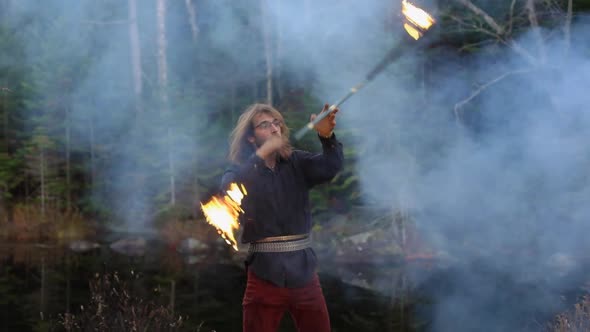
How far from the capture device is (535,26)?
10.0 metres

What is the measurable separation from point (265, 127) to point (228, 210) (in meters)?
0.52

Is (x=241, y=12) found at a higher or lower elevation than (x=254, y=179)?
higher

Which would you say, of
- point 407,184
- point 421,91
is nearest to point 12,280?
point 407,184

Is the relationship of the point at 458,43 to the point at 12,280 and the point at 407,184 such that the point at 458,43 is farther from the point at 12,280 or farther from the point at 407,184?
the point at 12,280

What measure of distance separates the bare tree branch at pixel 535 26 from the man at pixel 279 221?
766 centimetres

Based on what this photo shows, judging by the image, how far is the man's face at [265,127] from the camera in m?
3.21

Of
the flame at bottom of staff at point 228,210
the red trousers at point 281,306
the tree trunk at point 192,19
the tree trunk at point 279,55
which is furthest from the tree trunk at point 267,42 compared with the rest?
the flame at bottom of staff at point 228,210

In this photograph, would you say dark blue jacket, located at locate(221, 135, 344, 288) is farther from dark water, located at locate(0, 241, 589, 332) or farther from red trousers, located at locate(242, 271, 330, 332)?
dark water, located at locate(0, 241, 589, 332)

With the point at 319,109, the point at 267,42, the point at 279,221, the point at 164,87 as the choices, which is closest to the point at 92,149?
the point at 164,87

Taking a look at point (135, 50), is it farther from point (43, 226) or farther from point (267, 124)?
point (267, 124)

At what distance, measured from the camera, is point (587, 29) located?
10.0 metres

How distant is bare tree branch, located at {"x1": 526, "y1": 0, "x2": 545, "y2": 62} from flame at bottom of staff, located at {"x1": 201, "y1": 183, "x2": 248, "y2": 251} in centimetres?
809

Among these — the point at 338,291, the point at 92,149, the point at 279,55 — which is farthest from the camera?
the point at 92,149

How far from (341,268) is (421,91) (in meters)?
3.72
